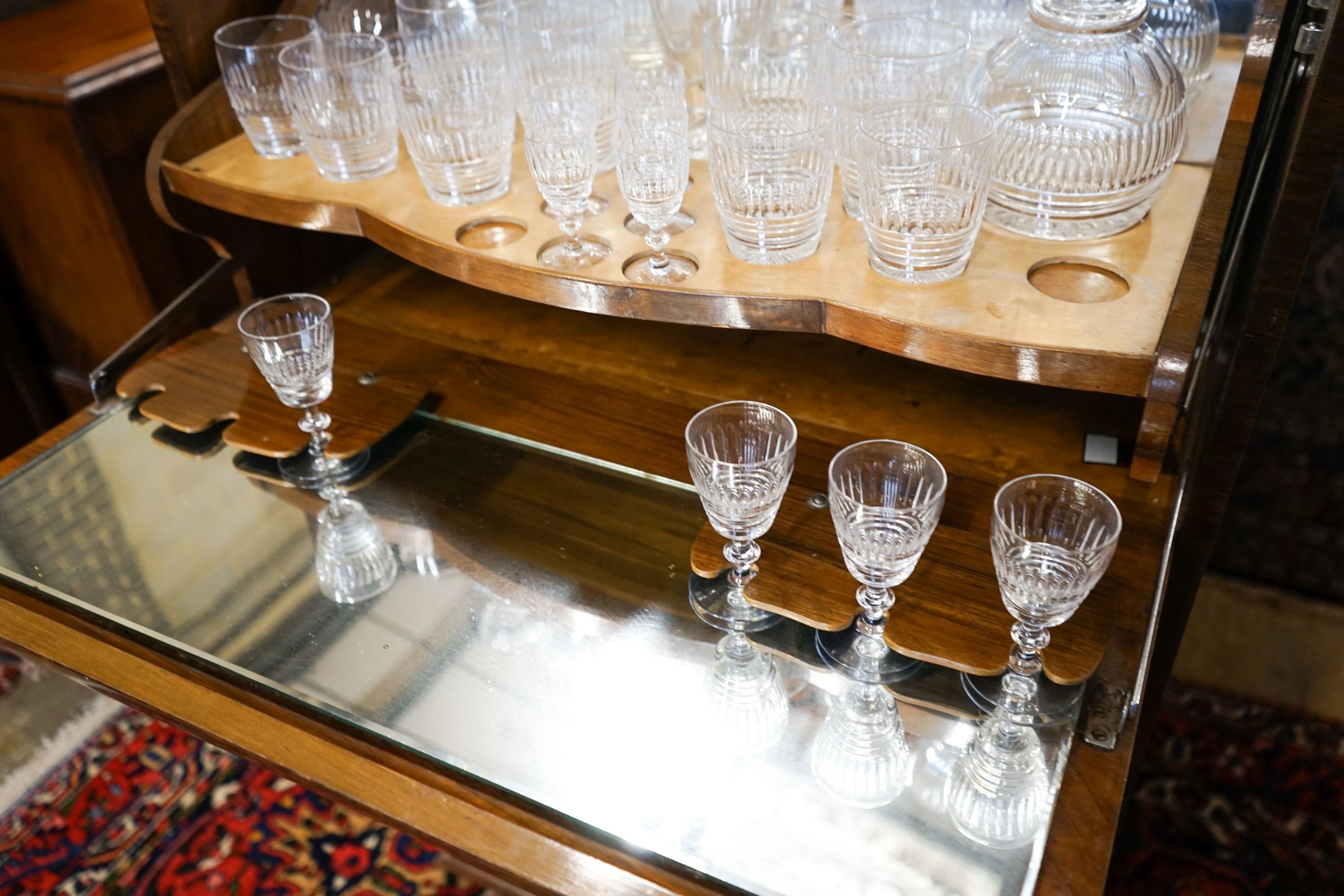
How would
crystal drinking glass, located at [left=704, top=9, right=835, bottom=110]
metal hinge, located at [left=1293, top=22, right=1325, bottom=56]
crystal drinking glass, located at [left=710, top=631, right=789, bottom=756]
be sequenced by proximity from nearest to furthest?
metal hinge, located at [left=1293, top=22, right=1325, bottom=56], crystal drinking glass, located at [left=710, top=631, right=789, bottom=756], crystal drinking glass, located at [left=704, top=9, right=835, bottom=110]

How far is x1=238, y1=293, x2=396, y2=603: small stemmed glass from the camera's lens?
2.71ft

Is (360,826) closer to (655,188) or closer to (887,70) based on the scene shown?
(655,188)

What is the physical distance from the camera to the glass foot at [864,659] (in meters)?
0.72

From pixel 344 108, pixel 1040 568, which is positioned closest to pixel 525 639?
pixel 1040 568

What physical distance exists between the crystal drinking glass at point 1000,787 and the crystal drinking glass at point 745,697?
112 millimetres

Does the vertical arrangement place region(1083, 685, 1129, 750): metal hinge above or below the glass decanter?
below

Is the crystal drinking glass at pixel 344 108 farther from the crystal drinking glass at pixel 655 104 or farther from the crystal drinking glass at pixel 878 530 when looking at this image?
the crystal drinking glass at pixel 878 530

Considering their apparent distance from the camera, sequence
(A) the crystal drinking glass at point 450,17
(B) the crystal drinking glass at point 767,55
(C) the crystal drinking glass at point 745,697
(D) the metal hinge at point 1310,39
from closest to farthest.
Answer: (D) the metal hinge at point 1310,39 → (C) the crystal drinking glass at point 745,697 → (B) the crystal drinking glass at point 767,55 → (A) the crystal drinking glass at point 450,17

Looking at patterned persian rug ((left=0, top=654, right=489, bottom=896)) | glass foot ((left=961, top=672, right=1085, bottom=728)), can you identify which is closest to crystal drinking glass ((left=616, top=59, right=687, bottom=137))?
glass foot ((left=961, top=672, right=1085, bottom=728))

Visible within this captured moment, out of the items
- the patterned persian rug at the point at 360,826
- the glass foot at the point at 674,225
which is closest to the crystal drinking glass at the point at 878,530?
the glass foot at the point at 674,225

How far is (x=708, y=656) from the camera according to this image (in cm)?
74

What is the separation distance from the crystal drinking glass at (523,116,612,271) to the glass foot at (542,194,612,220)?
0.08 ft

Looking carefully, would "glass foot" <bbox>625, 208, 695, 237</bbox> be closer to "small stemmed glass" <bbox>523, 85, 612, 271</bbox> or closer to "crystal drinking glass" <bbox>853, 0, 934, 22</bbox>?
"small stemmed glass" <bbox>523, 85, 612, 271</bbox>

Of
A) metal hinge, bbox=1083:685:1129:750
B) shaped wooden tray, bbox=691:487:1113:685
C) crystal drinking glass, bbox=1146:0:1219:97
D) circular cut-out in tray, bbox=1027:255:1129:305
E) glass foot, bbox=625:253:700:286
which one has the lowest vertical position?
metal hinge, bbox=1083:685:1129:750
